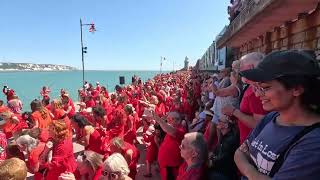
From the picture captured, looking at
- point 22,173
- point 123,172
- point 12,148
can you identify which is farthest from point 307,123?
point 12,148

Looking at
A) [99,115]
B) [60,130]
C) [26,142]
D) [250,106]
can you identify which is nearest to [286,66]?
[250,106]

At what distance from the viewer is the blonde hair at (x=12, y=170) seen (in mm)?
2960

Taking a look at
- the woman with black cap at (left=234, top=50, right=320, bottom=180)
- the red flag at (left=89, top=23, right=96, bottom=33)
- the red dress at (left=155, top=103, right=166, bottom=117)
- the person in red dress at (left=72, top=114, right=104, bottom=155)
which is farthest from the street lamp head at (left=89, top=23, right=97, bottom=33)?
the woman with black cap at (left=234, top=50, right=320, bottom=180)

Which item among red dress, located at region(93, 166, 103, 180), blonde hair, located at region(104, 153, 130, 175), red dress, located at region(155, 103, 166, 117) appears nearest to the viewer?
blonde hair, located at region(104, 153, 130, 175)

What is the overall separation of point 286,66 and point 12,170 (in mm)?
2449

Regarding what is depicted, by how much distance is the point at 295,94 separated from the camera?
1.80m

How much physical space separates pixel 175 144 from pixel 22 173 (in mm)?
2377

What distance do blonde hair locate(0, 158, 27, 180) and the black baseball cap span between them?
7.38ft

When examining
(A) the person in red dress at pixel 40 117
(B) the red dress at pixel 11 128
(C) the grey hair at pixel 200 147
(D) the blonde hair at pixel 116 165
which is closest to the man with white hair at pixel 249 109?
(C) the grey hair at pixel 200 147

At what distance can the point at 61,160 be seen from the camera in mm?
4453

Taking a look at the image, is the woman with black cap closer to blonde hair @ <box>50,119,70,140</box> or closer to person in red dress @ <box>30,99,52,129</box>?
blonde hair @ <box>50,119,70,140</box>

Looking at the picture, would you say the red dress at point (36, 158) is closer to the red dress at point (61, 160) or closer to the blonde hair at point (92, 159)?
the red dress at point (61, 160)

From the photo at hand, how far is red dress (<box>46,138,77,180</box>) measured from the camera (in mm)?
4406

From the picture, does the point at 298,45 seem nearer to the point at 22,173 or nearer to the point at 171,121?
the point at 171,121
